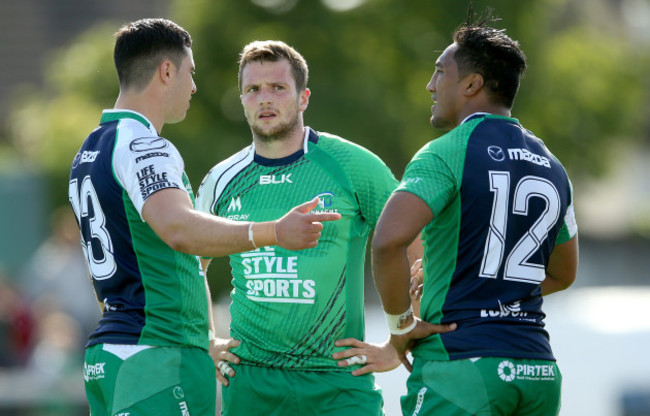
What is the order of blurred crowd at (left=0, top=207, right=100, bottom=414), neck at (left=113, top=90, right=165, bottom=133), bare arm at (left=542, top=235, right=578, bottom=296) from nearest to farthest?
neck at (left=113, top=90, right=165, bottom=133) < bare arm at (left=542, top=235, right=578, bottom=296) < blurred crowd at (left=0, top=207, right=100, bottom=414)

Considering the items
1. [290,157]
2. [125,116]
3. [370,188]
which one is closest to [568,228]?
[370,188]

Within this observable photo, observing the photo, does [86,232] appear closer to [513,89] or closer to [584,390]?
[513,89]

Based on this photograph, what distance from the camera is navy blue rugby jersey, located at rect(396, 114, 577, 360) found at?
5180mm

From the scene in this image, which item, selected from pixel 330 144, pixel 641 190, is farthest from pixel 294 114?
pixel 641 190

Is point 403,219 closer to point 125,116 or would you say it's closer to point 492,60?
point 492,60

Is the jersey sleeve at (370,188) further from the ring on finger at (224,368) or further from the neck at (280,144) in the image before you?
the ring on finger at (224,368)

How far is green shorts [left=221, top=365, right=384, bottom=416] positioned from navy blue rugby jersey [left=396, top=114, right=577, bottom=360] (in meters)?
0.84

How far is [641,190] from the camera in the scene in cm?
4509

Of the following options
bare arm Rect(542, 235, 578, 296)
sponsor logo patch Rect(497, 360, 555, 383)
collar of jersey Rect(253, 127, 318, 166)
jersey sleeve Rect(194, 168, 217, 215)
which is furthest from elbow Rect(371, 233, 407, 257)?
jersey sleeve Rect(194, 168, 217, 215)

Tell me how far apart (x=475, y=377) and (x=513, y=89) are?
56.1 inches

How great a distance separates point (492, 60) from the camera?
5.48m

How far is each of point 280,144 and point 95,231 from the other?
4.32 ft

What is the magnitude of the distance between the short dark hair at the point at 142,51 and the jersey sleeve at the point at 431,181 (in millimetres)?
1343

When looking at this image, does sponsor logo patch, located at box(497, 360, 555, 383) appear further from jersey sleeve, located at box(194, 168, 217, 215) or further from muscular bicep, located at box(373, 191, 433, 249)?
jersey sleeve, located at box(194, 168, 217, 215)
